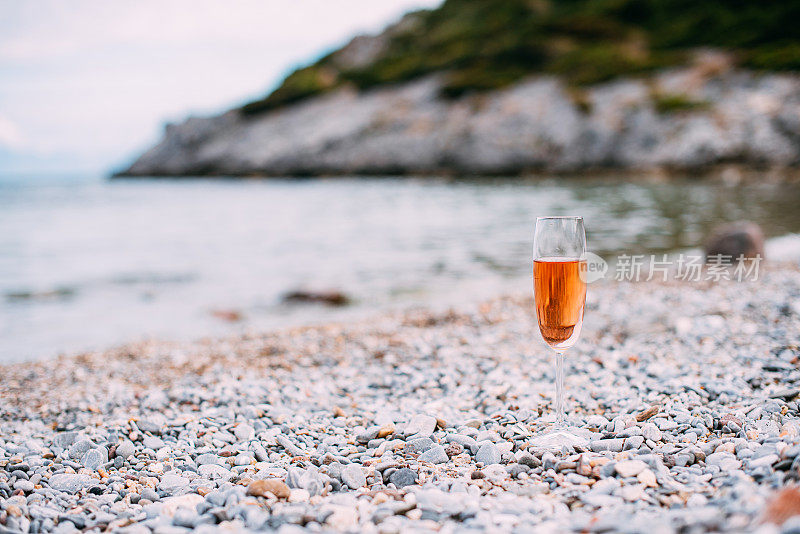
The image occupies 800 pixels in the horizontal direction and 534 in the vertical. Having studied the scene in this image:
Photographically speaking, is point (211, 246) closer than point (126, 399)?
No

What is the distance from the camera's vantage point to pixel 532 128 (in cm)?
4825

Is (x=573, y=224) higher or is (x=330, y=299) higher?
(x=573, y=224)

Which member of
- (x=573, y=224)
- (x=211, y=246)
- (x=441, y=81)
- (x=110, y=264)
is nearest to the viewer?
(x=573, y=224)

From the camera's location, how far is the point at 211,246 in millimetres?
18453

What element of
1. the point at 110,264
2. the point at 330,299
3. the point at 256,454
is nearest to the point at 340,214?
the point at 110,264

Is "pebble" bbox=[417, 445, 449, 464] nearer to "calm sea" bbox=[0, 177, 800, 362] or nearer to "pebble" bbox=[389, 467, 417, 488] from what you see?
"pebble" bbox=[389, 467, 417, 488]

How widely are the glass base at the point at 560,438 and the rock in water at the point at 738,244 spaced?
9.36 m

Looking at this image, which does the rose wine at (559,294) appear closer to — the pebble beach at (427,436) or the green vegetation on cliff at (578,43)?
the pebble beach at (427,436)

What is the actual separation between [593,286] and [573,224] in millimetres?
8037

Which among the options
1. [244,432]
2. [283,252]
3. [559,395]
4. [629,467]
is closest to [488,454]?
[559,395]

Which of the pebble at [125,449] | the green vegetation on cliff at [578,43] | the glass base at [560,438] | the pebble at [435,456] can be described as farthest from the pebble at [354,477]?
the green vegetation on cliff at [578,43]

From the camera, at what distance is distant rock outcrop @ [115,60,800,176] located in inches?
1566

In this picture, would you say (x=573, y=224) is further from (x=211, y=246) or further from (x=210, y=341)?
(x=211, y=246)

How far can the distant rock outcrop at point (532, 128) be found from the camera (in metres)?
39.8
